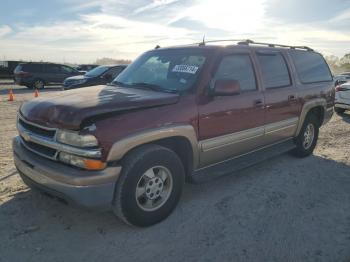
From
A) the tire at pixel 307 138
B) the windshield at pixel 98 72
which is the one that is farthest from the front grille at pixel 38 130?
the windshield at pixel 98 72

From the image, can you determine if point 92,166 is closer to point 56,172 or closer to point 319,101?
point 56,172

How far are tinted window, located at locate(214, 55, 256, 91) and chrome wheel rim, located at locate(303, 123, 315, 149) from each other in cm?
214

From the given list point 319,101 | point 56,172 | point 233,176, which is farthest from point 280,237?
point 319,101

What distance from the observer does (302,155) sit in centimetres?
642

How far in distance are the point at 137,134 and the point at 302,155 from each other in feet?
13.4

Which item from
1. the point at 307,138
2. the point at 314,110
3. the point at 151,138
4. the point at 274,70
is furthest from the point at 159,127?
the point at 314,110

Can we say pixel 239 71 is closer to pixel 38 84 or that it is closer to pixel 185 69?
pixel 185 69

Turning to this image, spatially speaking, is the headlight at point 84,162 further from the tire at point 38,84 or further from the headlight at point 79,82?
the tire at point 38,84

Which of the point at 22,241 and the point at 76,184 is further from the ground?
the point at 76,184

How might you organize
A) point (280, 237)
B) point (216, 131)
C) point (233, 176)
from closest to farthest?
1. point (280, 237)
2. point (216, 131)
3. point (233, 176)

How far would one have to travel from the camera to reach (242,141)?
15.7ft

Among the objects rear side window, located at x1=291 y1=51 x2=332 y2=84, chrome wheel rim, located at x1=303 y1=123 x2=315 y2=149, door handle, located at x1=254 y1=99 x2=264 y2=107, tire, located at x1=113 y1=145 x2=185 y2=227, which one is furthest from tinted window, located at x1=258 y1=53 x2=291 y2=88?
tire, located at x1=113 y1=145 x2=185 y2=227

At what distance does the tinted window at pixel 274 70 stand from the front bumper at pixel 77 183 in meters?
2.87

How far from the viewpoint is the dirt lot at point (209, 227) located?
332 centimetres
